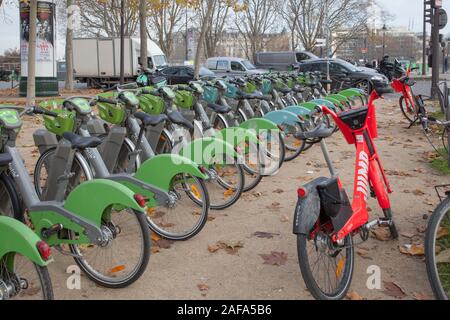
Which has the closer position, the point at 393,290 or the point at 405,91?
the point at 393,290

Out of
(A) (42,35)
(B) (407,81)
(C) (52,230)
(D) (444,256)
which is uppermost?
(A) (42,35)

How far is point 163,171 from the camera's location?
3967 millimetres

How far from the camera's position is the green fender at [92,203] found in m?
3.17

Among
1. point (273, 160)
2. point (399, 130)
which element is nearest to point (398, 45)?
point (399, 130)

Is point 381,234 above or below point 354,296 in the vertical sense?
above

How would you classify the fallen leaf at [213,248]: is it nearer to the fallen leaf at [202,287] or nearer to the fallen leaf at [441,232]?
the fallen leaf at [202,287]

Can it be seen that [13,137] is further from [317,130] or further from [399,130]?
[399,130]

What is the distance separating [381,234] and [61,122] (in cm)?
274

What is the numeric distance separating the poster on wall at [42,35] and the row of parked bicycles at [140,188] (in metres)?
12.1

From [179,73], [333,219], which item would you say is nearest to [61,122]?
[333,219]

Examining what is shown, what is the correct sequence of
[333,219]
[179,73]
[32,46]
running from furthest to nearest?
[179,73]
[32,46]
[333,219]

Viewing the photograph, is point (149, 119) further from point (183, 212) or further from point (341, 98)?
point (341, 98)
